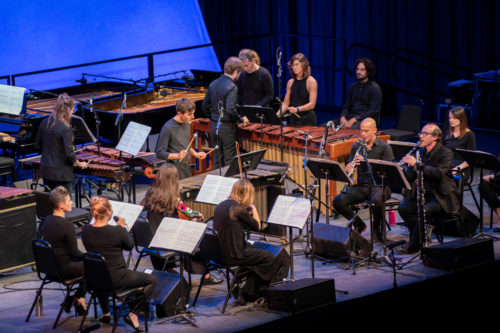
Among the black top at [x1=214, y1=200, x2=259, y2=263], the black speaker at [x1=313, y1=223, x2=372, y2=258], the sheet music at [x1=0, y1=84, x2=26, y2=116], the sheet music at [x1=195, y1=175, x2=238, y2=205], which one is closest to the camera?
the black top at [x1=214, y1=200, x2=259, y2=263]

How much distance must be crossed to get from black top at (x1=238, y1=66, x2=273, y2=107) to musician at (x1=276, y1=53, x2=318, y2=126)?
28cm

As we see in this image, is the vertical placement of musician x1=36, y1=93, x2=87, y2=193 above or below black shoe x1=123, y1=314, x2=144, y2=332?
above

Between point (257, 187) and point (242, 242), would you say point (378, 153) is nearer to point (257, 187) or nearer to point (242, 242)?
point (257, 187)

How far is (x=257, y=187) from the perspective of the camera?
364 inches

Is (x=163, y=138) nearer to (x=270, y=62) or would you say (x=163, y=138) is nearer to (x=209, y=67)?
(x=270, y=62)

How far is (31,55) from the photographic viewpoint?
1722cm

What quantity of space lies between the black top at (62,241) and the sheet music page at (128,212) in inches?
21.4

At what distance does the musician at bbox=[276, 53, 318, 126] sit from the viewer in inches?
431

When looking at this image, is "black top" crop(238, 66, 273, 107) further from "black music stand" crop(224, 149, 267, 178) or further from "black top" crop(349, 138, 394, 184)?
"black top" crop(349, 138, 394, 184)

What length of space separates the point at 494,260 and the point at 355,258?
57.5 inches

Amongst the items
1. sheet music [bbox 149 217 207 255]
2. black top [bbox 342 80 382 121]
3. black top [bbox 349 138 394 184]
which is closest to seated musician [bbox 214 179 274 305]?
sheet music [bbox 149 217 207 255]

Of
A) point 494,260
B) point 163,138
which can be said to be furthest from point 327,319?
point 163,138

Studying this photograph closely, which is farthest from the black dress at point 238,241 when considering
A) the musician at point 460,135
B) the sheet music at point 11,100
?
the sheet music at point 11,100

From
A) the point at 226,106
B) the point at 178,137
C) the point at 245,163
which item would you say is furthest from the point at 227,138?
the point at 245,163
